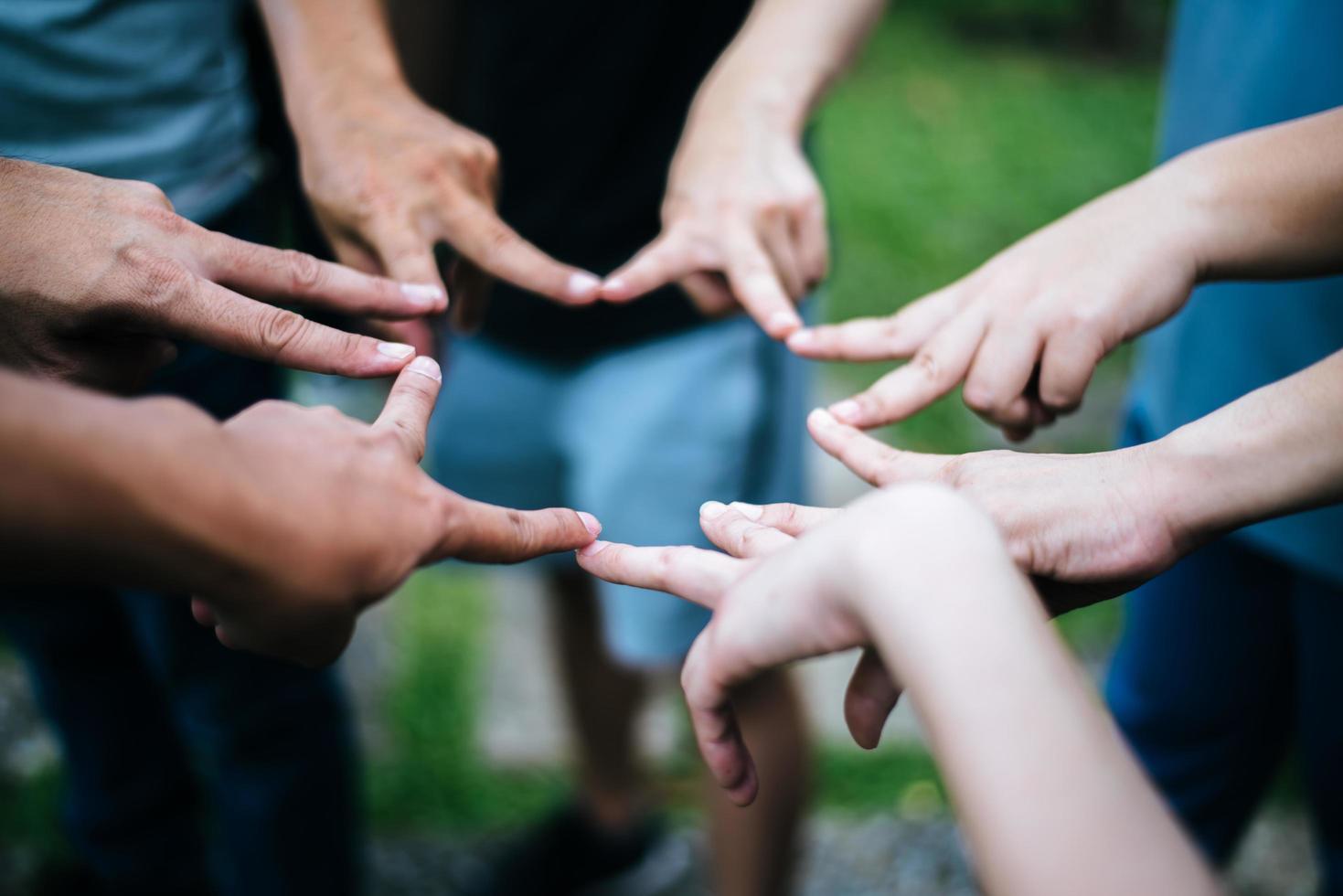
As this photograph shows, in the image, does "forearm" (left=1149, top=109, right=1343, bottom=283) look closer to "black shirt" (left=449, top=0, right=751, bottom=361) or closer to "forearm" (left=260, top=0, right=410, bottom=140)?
"black shirt" (left=449, top=0, right=751, bottom=361)

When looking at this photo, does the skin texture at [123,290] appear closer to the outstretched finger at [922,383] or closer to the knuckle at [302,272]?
Answer: the knuckle at [302,272]

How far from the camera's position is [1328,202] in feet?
3.89

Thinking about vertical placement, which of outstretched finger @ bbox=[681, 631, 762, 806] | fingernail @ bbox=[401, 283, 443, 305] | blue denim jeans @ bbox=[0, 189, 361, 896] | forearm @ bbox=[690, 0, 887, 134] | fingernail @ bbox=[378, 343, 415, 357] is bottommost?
blue denim jeans @ bbox=[0, 189, 361, 896]

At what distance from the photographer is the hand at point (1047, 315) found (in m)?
1.26

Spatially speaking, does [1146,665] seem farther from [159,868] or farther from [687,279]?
[159,868]

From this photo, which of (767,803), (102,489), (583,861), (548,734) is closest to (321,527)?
(102,489)

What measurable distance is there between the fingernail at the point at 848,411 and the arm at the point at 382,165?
419 mm

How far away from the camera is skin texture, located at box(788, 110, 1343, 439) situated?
1.21m

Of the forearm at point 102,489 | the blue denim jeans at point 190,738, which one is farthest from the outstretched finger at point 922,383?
the blue denim jeans at point 190,738

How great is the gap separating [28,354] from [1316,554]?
5.60 feet

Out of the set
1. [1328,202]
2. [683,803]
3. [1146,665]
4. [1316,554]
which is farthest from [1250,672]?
[683,803]

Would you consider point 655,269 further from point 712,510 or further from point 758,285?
point 712,510

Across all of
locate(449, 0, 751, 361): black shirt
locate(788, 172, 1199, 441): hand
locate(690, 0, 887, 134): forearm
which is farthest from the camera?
locate(449, 0, 751, 361): black shirt

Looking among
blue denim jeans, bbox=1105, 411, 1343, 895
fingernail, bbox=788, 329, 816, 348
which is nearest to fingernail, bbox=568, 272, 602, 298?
fingernail, bbox=788, 329, 816, 348
